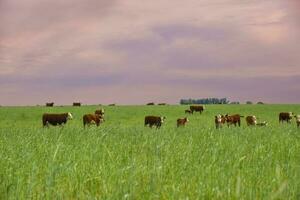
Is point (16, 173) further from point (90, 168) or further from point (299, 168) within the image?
point (299, 168)

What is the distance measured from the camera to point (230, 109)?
53562 mm

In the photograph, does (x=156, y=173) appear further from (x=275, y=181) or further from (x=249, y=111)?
(x=249, y=111)

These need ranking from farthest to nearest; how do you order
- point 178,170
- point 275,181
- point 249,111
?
point 249,111
point 178,170
point 275,181

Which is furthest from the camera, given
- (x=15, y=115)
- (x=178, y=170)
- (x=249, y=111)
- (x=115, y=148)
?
(x=249, y=111)

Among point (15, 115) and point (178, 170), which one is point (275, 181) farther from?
point (15, 115)

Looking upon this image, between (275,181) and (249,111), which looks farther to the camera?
(249,111)

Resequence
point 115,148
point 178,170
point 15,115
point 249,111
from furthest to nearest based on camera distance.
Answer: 1. point 249,111
2. point 15,115
3. point 115,148
4. point 178,170

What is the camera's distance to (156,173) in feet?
13.6

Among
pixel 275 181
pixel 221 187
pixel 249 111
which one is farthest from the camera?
pixel 249 111

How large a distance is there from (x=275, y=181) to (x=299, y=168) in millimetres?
1187

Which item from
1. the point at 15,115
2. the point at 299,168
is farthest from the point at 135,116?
the point at 299,168

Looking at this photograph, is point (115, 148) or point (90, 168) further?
point (115, 148)

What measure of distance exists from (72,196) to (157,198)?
97 centimetres

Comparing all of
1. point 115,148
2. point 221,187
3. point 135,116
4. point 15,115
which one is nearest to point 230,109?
point 135,116
